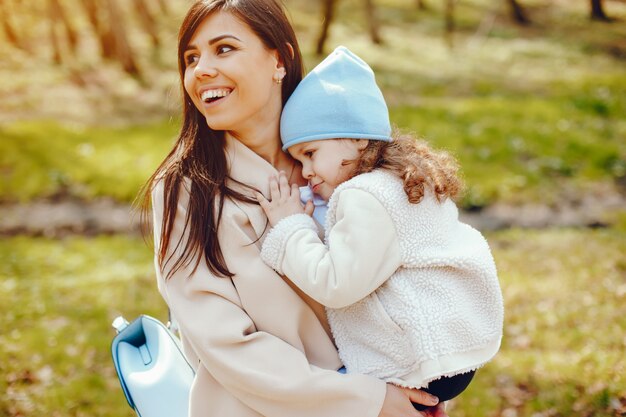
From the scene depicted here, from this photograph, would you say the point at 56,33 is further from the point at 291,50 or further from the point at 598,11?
the point at 291,50

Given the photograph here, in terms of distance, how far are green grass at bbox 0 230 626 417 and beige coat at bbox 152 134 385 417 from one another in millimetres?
2856

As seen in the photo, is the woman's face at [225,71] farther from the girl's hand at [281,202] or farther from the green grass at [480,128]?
the green grass at [480,128]

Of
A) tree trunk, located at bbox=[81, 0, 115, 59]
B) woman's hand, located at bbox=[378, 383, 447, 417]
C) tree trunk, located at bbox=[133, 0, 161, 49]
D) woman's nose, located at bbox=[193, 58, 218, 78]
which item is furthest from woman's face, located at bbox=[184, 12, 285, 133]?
tree trunk, located at bbox=[133, 0, 161, 49]

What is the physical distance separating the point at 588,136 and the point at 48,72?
12408mm

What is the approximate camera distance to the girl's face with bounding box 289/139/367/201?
7.28 feet

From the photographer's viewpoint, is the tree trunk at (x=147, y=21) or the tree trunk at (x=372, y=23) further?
the tree trunk at (x=147, y=21)

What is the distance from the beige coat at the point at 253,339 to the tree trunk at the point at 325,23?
1323 cm

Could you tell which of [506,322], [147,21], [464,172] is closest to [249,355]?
[506,322]

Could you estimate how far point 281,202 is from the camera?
2.23 metres

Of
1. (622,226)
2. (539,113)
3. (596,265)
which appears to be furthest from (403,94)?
(596,265)

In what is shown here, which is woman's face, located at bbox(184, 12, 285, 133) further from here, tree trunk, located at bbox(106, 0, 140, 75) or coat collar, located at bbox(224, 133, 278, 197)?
tree trunk, located at bbox(106, 0, 140, 75)

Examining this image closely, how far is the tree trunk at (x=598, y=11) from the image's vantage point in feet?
63.1

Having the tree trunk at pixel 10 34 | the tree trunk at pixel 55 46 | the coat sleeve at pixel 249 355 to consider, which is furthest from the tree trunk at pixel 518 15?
the coat sleeve at pixel 249 355

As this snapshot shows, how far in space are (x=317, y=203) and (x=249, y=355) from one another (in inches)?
23.5
